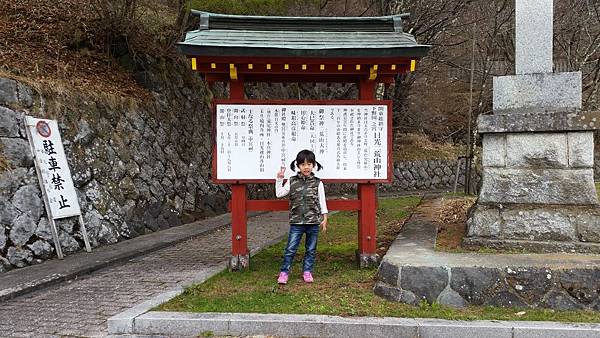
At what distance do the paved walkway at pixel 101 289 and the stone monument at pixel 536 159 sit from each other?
14.1 ft

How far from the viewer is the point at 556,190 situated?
6.23 m

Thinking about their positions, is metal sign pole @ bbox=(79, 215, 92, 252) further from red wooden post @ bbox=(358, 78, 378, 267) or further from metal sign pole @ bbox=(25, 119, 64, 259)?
red wooden post @ bbox=(358, 78, 378, 267)

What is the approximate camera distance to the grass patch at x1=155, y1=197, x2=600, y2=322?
4961 millimetres

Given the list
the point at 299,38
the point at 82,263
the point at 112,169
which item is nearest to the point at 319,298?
the point at 299,38

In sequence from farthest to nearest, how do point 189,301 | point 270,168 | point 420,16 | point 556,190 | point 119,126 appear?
point 420,16, point 119,126, point 270,168, point 556,190, point 189,301

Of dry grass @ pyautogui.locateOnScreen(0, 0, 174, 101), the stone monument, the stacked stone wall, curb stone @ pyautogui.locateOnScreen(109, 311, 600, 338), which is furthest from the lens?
dry grass @ pyautogui.locateOnScreen(0, 0, 174, 101)

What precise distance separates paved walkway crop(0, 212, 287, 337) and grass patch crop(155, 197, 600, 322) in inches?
28.4

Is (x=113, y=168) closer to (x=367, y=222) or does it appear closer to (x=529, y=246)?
(x=367, y=222)

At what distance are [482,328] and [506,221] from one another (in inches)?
86.4

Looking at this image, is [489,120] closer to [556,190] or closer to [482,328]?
[556,190]

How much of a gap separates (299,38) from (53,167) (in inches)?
193

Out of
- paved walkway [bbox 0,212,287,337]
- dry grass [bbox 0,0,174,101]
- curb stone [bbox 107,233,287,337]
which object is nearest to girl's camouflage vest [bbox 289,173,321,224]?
curb stone [bbox 107,233,287,337]

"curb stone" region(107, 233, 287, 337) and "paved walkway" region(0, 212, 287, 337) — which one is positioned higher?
"curb stone" region(107, 233, 287, 337)

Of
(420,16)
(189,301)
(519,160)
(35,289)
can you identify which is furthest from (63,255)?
(420,16)
